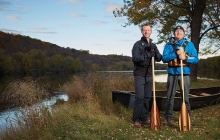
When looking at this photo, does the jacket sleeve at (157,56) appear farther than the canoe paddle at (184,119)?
Yes

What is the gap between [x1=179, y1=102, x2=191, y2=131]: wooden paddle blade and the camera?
543cm

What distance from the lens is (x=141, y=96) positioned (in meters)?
5.76

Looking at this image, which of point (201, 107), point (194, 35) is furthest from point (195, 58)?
point (194, 35)

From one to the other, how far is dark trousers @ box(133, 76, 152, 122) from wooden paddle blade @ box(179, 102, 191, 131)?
830 mm

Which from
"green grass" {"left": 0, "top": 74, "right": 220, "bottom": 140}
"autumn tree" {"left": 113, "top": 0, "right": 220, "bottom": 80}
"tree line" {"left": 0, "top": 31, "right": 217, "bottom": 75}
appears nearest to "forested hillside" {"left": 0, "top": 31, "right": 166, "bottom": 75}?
"tree line" {"left": 0, "top": 31, "right": 217, "bottom": 75}

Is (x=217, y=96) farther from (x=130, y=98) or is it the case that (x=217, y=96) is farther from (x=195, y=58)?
(x=195, y=58)

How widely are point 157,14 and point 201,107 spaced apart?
9781 millimetres

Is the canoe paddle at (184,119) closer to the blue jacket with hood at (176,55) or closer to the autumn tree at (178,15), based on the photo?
the blue jacket with hood at (176,55)

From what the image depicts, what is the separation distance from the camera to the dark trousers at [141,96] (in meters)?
5.70

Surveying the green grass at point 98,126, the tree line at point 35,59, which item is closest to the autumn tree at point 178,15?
the green grass at point 98,126

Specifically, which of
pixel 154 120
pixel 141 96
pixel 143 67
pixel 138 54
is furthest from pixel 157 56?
pixel 154 120

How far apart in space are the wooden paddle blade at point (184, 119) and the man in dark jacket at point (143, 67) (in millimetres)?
833

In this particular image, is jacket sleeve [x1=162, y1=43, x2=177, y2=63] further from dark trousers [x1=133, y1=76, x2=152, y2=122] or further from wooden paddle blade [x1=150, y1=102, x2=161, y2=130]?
wooden paddle blade [x1=150, y1=102, x2=161, y2=130]

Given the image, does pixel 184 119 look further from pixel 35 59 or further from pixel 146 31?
pixel 35 59
